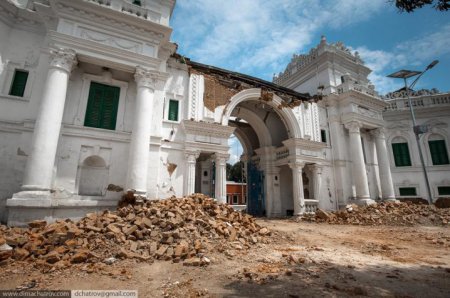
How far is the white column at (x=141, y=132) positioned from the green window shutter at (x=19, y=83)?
432 centimetres

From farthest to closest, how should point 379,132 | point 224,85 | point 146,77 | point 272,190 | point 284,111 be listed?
point 379,132, point 272,190, point 284,111, point 224,85, point 146,77

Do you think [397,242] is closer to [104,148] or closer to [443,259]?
[443,259]

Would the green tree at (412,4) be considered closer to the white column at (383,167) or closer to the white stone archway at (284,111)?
the white stone archway at (284,111)

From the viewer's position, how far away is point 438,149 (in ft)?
67.1

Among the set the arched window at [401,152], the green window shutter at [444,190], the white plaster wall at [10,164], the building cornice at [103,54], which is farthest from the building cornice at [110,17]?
the green window shutter at [444,190]

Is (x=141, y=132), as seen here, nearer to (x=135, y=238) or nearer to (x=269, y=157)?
(x=135, y=238)

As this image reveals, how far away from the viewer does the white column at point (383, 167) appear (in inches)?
652

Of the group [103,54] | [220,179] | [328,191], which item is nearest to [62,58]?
[103,54]

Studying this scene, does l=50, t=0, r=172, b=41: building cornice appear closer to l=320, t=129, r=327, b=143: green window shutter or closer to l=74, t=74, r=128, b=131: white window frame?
l=74, t=74, r=128, b=131: white window frame

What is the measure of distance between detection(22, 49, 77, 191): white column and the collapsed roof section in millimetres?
5105

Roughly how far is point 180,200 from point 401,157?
2179 cm

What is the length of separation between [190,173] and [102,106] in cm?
491

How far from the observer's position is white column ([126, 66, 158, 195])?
900 centimetres

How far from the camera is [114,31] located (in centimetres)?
988
